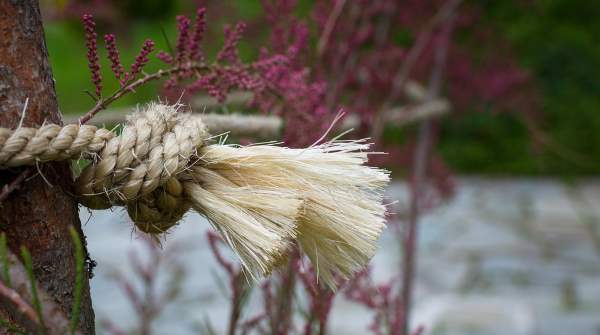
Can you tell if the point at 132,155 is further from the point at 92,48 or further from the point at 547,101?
the point at 547,101

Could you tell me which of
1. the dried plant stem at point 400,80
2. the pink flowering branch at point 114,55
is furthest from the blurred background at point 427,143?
the pink flowering branch at point 114,55

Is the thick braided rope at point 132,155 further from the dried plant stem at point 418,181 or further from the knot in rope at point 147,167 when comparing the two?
the dried plant stem at point 418,181

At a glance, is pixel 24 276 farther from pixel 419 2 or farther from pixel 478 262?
pixel 478 262

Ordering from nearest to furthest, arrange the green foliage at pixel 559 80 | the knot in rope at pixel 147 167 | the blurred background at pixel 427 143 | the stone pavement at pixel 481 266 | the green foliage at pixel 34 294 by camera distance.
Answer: the green foliage at pixel 34 294 → the knot in rope at pixel 147 167 → the blurred background at pixel 427 143 → the stone pavement at pixel 481 266 → the green foliage at pixel 559 80

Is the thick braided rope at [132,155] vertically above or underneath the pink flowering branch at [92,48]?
underneath

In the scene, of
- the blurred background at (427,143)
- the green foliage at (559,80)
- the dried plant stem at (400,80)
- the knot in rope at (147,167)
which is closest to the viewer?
the knot in rope at (147,167)

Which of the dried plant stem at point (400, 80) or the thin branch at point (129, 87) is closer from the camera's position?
the thin branch at point (129, 87)
